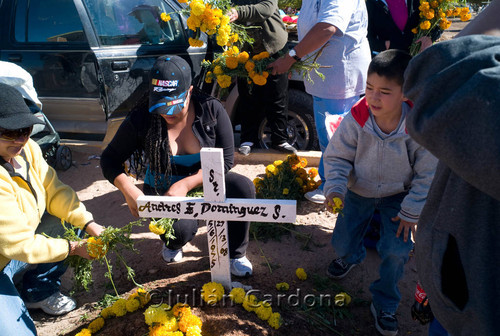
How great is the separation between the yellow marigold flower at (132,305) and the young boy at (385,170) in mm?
1233

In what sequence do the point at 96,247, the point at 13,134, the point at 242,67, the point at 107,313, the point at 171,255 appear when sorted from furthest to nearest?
the point at 242,67 → the point at 171,255 → the point at 107,313 → the point at 96,247 → the point at 13,134

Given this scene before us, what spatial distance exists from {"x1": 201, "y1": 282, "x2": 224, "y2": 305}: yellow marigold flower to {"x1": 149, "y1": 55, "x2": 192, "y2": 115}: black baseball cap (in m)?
1.05

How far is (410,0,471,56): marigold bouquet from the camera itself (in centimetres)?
390

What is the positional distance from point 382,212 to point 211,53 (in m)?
3.47

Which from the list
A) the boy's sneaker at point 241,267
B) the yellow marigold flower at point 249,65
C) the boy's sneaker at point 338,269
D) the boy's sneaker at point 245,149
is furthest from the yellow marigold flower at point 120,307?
the boy's sneaker at point 245,149

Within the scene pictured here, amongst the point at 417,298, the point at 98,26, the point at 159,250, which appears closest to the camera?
the point at 417,298

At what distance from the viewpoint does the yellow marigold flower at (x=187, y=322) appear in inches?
82.3

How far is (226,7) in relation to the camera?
3541 mm

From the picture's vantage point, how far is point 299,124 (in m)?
4.98

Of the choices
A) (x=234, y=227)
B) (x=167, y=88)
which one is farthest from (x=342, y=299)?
(x=167, y=88)

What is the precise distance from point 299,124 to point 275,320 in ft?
10.2

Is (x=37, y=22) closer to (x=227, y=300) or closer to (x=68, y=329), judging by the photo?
(x=68, y=329)

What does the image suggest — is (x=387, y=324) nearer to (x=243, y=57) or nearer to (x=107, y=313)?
(x=107, y=313)

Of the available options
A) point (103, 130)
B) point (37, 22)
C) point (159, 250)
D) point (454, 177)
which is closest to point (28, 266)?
point (159, 250)
